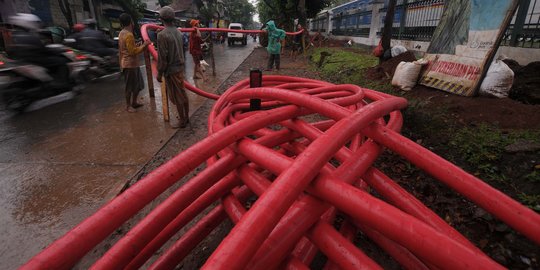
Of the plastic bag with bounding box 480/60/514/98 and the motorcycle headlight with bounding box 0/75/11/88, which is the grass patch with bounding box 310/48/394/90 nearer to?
the plastic bag with bounding box 480/60/514/98

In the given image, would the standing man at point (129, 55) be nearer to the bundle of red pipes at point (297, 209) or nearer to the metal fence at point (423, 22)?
the bundle of red pipes at point (297, 209)

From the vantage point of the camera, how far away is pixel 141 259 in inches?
52.1

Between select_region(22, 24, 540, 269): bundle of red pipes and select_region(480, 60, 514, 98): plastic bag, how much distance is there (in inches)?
96.3

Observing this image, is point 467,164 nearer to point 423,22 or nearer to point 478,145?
point 478,145

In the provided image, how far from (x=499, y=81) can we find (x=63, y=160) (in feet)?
16.5

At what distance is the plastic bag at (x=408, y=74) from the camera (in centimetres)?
428

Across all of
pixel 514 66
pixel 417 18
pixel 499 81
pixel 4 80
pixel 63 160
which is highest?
pixel 417 18

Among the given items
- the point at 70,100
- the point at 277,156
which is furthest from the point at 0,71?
the point at 277,156

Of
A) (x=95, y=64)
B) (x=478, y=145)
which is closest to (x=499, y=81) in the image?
(x=478, y=145)

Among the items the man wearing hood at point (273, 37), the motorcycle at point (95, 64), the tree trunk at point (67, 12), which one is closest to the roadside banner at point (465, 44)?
the man wearing hood at point (273, 37)

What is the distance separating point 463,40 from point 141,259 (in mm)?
4783

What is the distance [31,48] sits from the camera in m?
4.36

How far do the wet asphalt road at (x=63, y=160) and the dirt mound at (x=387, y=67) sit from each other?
3.56m

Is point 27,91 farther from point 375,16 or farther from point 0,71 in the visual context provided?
point 375,16
